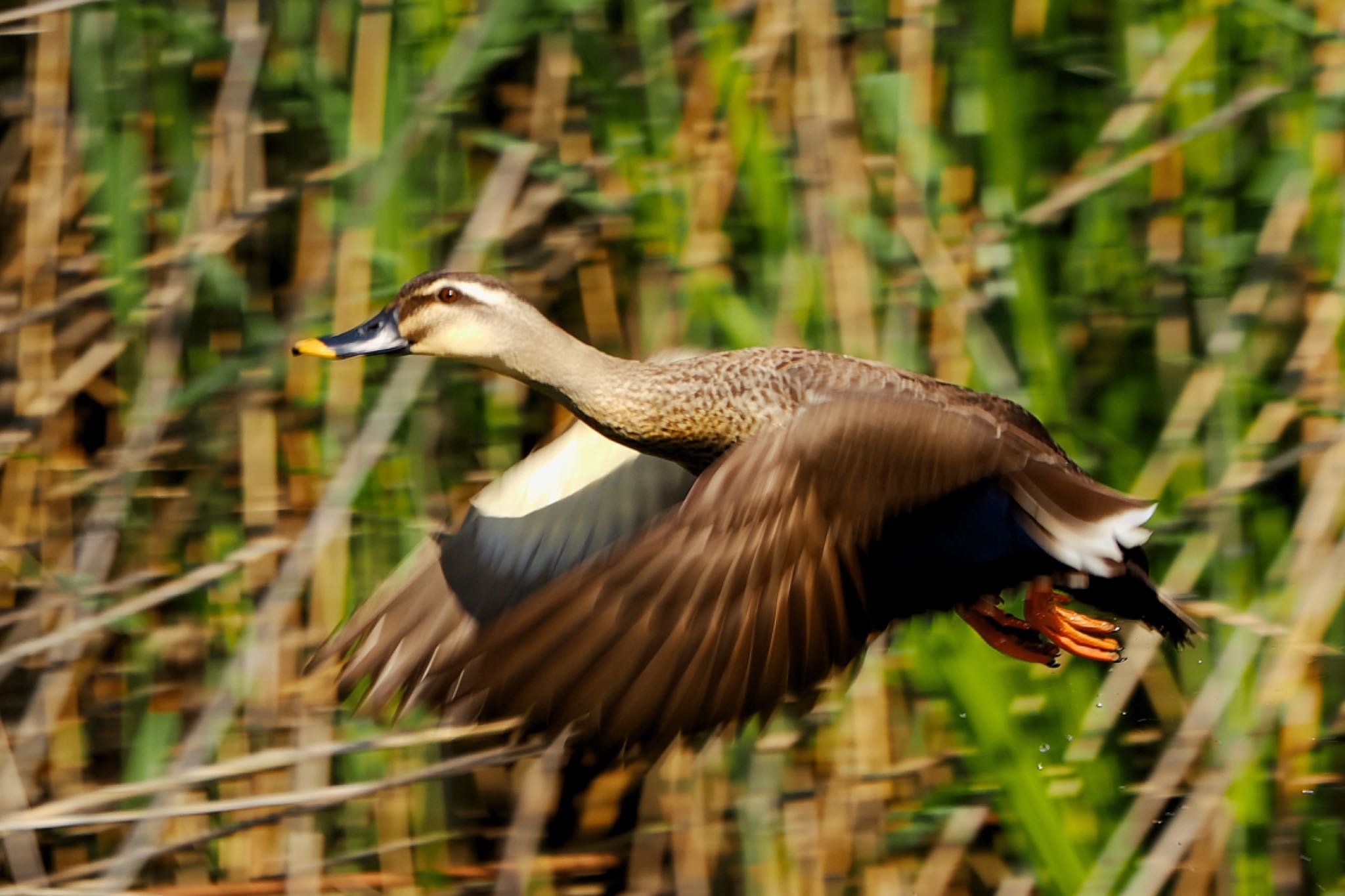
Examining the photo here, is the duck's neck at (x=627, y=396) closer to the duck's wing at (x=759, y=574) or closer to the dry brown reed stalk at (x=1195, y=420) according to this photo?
the duck's wing at (x=759, y=574)

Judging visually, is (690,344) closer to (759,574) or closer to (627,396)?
(627,396)

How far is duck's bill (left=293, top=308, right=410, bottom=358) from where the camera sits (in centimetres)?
258

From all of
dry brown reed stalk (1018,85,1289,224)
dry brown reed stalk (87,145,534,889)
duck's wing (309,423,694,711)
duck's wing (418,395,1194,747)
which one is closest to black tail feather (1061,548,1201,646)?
duck's wing (418,395,1194,747)

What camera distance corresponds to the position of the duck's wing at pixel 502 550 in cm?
271

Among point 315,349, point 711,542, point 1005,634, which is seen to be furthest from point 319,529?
point 1005,634

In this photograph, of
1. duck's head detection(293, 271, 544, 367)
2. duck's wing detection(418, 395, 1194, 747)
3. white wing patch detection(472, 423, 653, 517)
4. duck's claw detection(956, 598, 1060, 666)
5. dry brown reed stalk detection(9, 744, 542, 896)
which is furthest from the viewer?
white wing patch detection(472, 423, 653, 517)

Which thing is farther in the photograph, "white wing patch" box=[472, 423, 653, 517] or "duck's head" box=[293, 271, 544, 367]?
"white wing patch" box=[472, 423, 653, 517]

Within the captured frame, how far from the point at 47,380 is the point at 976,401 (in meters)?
1.59

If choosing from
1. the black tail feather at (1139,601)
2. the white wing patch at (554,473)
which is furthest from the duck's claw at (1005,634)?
the white wing patch at (554,473)

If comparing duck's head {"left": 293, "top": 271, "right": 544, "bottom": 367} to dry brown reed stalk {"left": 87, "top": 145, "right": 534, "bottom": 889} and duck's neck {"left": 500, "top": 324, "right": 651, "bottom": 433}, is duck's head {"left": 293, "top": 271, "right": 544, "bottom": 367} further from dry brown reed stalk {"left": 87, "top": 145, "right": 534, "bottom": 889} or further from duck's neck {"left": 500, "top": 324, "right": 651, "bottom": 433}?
dry brown reed stalk {"left": 87, "top": 145, "right": 534, "bottom": 889}

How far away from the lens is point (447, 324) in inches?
102

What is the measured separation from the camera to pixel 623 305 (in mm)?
3027

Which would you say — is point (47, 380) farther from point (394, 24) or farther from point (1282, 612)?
point (1282, 612)

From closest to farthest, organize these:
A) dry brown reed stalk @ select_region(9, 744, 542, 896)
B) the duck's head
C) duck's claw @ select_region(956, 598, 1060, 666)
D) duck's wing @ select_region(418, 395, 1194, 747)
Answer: duck's wing @ select_region(418, 395, 1194, 747) → dry brown reed stalk @ select_region(9, 744, 542, 896) → the duck's head → duck's claw @ select_region(956, 598, 1060, 666)
